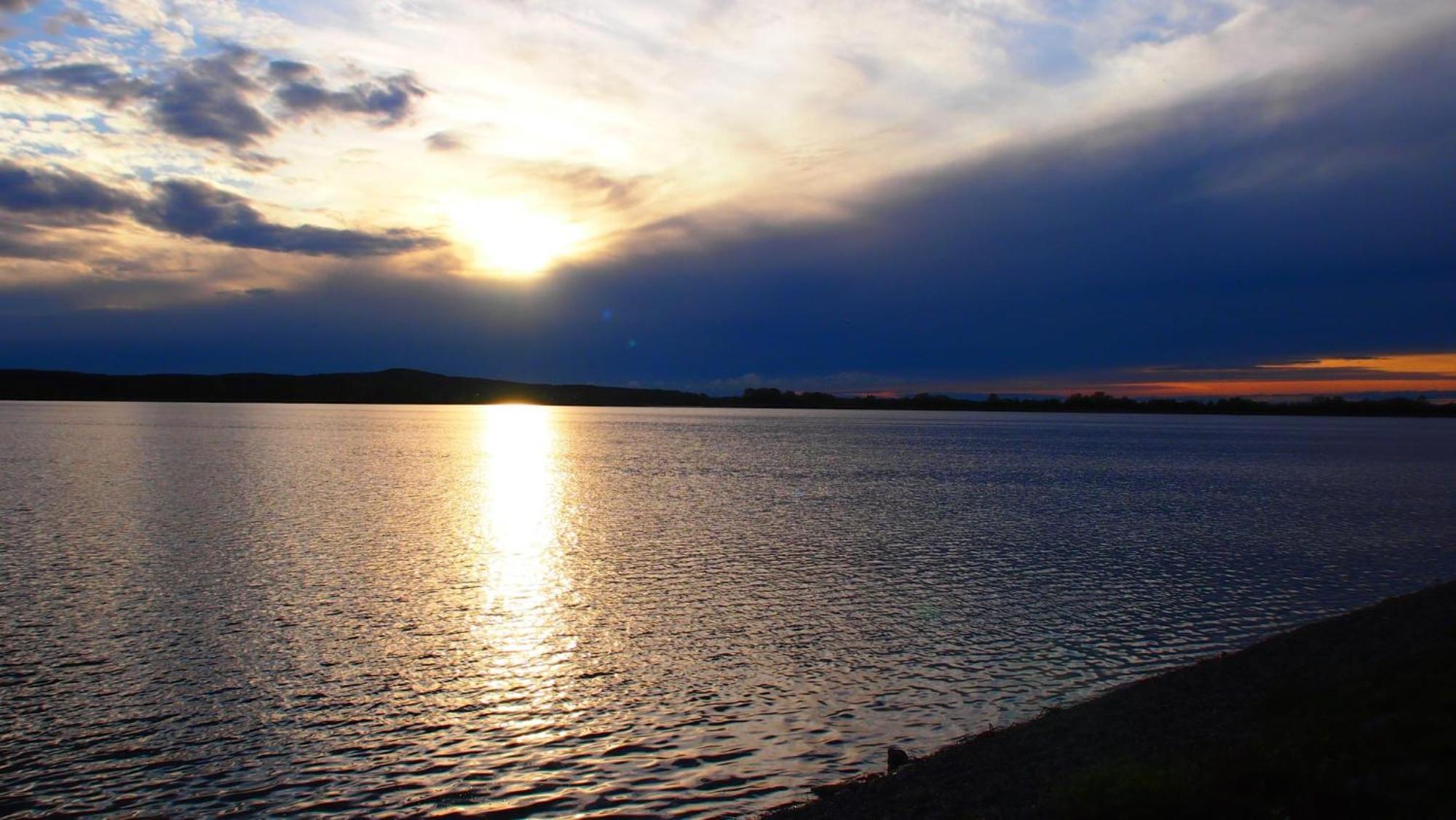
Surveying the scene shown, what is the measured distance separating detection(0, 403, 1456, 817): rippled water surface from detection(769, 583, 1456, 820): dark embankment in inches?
62.1

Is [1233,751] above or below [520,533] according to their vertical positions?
above

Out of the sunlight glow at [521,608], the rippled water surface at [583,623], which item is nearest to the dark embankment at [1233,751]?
the rippled water surface at [583,623]

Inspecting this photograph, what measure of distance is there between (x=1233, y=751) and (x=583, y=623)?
52.2 feet

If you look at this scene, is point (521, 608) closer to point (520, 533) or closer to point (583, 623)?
point (583, 623)

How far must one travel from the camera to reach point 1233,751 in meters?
11.8

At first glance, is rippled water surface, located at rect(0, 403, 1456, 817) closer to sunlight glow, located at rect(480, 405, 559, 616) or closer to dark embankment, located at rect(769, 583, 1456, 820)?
sunlight glow, located at rect(480, 405, 559, 616)

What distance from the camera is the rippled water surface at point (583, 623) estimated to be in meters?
14.3

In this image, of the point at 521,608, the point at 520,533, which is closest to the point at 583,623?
the point at 521,608

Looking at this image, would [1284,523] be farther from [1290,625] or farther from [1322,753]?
[1322,753]

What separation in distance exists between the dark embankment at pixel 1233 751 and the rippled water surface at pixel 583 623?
1.58 m

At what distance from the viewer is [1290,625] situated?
2370 centimetres

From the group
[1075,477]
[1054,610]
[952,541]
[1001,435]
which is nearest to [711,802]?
[1054,610]

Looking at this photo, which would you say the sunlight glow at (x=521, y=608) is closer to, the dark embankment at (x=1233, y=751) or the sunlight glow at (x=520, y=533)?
the sunlight glow at (x=520, y=533)

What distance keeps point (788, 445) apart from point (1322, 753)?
11301 centimetres
